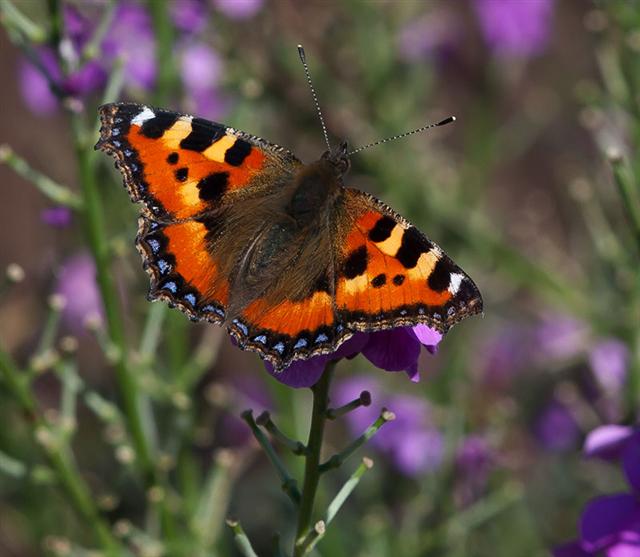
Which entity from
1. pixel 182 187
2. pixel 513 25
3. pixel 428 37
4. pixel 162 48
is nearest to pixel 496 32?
pixel 513 25

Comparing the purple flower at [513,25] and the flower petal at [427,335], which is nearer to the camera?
the flower petal at [427,335]

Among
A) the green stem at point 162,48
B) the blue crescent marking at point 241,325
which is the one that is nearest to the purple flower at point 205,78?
the green stem at point 162,48

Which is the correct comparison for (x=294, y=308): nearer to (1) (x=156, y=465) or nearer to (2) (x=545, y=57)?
(1) (x=156, y=465)

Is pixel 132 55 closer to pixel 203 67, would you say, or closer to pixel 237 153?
pixel 203 67

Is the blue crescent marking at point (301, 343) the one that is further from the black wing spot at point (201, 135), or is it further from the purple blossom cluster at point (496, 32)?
the purple blossom cluster at point (496, 32)

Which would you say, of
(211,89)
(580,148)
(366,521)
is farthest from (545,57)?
(366,521)

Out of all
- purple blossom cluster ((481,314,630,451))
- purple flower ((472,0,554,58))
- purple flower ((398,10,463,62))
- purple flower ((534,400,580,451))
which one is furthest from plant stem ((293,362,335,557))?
purple flower ((472,0,554,58))
